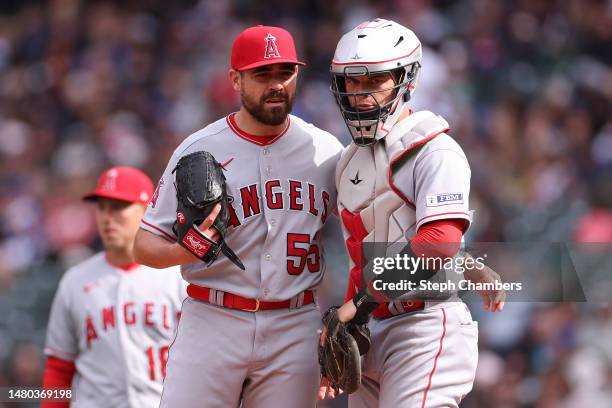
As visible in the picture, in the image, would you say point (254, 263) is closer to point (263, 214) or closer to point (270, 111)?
point (263, 214)

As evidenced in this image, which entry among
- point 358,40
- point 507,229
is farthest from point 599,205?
point 358,40

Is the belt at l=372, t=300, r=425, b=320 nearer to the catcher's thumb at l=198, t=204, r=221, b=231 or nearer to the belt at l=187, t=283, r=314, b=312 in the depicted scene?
the belt at l=187, t=283, r=314, b=312

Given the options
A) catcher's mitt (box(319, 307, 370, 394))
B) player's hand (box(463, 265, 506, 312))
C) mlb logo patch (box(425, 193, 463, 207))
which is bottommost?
catcher's mitt (box(319, 307, 370, 394))

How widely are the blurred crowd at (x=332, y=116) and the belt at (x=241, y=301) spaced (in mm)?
3573

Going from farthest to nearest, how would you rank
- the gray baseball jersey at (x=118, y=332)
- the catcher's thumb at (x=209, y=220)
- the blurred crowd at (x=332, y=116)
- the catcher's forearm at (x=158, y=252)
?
the blurred crowd at (x=332, y=116) → the gray baseball jersey at (x=118, y=332) → the catcher's forearm at (x=158, y=252) → the catcher's thumb at (x=209, y=220)

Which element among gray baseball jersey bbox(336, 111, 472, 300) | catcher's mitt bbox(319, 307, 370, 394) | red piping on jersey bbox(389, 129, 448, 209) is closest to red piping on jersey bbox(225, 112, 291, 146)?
gray baseball jersey bbox(336, 111, 472, 300)

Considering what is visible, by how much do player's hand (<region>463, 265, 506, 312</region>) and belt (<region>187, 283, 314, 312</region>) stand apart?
72 cm

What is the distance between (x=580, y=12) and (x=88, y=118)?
183 inches

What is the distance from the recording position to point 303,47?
9961mm

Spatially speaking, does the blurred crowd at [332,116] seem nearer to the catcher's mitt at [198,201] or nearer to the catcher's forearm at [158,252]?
the catcher's forearm at [158,252]

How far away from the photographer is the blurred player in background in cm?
Answer: 564

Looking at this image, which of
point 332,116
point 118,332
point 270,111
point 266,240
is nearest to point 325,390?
point 266,240

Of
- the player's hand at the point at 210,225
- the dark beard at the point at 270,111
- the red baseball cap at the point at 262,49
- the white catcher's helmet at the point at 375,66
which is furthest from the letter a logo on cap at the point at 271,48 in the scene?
the player's hand at the point at 210,225

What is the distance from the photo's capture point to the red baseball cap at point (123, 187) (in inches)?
233
